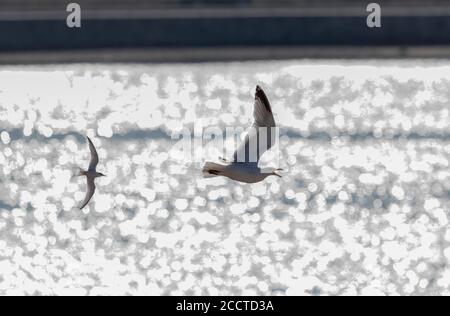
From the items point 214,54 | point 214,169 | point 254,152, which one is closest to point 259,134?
point 254,152

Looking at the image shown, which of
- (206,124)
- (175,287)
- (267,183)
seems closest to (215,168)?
(175,287)

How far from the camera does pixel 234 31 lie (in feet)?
65.4

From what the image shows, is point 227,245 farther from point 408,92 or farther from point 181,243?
point 408,92

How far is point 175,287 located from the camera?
51.3 ft

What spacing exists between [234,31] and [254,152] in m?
7.78

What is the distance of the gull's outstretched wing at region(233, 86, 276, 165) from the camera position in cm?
1196

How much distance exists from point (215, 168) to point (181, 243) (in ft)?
15.3

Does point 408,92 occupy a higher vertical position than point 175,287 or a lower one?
higher

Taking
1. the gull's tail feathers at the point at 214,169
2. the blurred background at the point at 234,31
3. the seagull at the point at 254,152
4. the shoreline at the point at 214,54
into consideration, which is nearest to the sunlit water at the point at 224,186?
the shoreline at the point at 214,54

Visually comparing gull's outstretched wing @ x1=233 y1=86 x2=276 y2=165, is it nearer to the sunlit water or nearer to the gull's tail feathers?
the gull's tail feathers

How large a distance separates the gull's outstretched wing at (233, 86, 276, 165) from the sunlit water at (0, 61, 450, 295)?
10.9 ft

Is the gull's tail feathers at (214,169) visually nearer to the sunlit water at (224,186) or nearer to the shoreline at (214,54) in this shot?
the sunlit water at (224,186)

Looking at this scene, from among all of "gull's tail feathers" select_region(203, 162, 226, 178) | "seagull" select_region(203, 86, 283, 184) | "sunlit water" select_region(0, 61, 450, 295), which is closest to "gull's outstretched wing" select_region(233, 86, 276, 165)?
"seagull" select_region(203, 86, 283, 184)

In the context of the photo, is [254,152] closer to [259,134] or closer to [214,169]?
[259,134]
